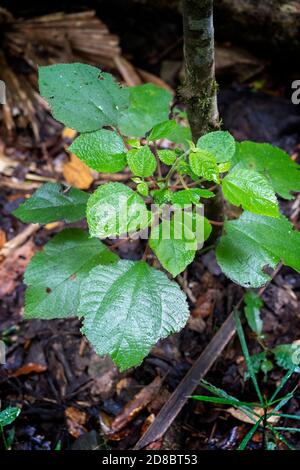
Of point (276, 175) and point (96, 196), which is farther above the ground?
point (96, 196)

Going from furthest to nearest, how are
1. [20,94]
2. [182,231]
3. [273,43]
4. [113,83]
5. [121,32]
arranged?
[121,32] → [20,94] → [273,43] → [113,83] → [182,231]

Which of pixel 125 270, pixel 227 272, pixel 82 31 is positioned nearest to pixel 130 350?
pixel 125 270

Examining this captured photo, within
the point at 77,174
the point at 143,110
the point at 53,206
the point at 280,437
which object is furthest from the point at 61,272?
the point at 77,174

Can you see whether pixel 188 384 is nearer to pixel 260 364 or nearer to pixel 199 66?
pixel 260 364

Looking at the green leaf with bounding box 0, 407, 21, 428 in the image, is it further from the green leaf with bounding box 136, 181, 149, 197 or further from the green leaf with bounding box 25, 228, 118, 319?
the green leaf with bounding box 136, 181, 149, 197

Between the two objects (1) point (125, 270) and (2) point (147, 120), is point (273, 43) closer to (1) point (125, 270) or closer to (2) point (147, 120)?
(2) point (147, 120)

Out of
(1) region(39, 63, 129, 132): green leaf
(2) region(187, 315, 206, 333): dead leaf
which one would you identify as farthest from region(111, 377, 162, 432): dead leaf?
(1) region(39, 63, 129, 132): green leaf

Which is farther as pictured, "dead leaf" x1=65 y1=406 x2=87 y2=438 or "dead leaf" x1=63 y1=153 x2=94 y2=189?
"dead leaf" x1=63 y1=153 x2=94 y2=189
